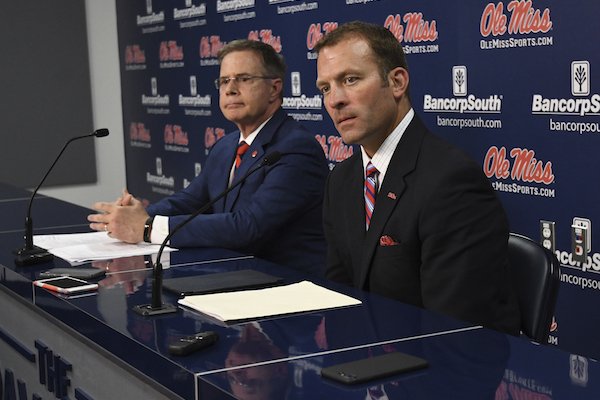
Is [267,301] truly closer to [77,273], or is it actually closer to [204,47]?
[77,273]

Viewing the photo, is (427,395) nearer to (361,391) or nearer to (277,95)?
(361,391)

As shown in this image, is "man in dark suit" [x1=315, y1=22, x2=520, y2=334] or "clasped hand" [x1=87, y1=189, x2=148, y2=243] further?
"clasped hand" [x1=87, y1=189, x2=148, y2=243]

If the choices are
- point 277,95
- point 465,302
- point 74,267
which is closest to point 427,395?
point 465,302

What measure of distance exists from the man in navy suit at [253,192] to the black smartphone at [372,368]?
4.46 ft

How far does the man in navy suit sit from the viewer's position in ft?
9.18

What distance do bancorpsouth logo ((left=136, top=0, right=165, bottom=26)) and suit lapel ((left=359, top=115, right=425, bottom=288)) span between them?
184 inches

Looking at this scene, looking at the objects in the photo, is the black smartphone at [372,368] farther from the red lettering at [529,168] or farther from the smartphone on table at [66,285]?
the red lettering at [529,168]

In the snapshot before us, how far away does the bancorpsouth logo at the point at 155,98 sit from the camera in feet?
22.3

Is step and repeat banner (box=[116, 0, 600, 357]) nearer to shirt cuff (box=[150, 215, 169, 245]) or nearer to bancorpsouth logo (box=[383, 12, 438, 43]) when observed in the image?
bancorpsouth logo (box=[383, 12, 438, 43])

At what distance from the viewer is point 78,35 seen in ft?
23.8

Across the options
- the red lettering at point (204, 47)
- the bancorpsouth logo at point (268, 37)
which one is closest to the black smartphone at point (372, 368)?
the bancorpsouth logo at point (268, 37)

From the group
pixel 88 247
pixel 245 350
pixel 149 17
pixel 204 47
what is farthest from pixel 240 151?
pixel 149 17

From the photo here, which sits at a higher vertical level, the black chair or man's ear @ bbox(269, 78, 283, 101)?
man's ear @ bbox(269, 78, 283, 101)

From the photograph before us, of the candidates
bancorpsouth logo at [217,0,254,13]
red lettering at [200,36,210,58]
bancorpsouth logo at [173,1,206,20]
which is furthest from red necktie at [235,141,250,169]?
bancorpsouth logo at [173,1,206,20]
